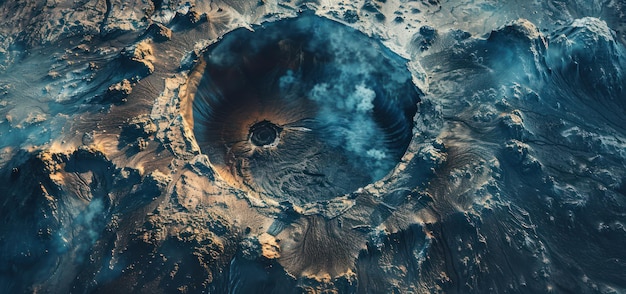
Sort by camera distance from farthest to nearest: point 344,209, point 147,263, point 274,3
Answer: point 274,3 → point 344,209 → point 147,263

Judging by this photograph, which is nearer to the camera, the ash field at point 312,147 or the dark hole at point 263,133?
the ash field at point 312,147

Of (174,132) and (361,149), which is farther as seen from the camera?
(361,149)

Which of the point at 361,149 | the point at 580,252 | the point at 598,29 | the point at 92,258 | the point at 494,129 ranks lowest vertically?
the point at 92,258

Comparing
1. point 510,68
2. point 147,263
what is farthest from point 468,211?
point 147,263

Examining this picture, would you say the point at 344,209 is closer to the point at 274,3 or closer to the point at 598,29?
the point at 274,3

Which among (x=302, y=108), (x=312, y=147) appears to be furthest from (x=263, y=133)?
(x=312, y=147)

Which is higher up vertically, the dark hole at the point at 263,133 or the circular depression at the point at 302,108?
the circular depression at the point at 302,108
